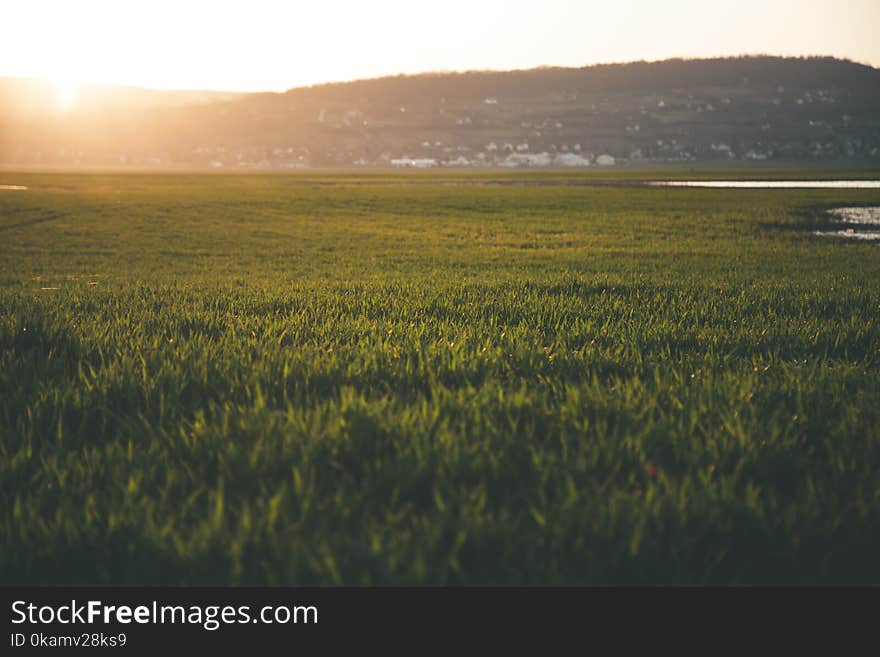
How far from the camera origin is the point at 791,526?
2605 millimetres

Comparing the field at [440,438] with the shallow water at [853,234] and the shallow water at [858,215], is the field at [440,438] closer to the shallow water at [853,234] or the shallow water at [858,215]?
the shallow water at [853,234]

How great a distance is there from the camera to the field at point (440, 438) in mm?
2441

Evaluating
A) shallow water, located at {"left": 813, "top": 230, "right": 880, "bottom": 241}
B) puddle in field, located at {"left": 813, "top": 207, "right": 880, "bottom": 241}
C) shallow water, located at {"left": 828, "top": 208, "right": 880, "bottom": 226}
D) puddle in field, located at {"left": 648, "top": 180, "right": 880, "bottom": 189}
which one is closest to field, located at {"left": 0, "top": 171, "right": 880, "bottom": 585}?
shallow water, located at {"left": 813, "top": 230, "right": 880, "bottom": 241}

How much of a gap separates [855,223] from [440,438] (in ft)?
105

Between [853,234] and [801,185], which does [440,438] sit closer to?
[853,234]

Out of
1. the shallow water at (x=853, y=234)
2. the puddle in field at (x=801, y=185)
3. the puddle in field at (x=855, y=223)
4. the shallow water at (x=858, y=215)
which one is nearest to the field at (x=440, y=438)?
the shallow water at (x=853, y=234)

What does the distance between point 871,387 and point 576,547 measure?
11.0 ft

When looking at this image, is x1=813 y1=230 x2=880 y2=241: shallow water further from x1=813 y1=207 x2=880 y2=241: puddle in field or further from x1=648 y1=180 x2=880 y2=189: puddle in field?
x1=648 y1=180 x2=880 y2=189: puddle in field

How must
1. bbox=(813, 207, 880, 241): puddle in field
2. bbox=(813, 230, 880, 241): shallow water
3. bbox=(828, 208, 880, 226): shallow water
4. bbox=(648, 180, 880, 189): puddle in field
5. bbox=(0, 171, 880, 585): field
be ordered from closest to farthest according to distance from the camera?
1. bbox=(0, 171, 880, 585): field
2. bbox=(813, 230, 880, 241): shallow water
3. bbox=(813, 207, 880, 241): puddle in field
4. bbox=(828, 208, 880, 226): shallow water
5. bbox=(648, 180, 880, 189): puddle in field

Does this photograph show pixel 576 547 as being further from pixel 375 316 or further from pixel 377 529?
pixel 375 316

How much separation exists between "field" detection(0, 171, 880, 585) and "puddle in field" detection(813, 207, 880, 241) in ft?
56.3

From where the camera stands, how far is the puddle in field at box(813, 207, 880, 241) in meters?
22.8


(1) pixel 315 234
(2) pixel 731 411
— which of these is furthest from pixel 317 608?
(1) pixel 315 234

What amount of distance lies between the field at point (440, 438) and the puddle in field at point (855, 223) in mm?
17171
